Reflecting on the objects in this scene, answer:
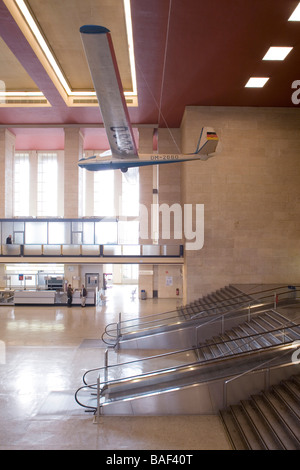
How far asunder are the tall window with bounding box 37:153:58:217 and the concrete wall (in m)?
17.1

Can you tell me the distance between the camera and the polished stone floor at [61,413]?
6684mm

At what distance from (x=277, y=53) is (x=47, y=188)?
22942 millimetres

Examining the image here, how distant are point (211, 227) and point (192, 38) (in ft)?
27.6

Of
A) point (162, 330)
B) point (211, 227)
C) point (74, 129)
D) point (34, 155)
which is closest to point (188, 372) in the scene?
point (162, 330)

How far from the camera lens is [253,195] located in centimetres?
1739

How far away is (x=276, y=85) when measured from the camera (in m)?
15.1

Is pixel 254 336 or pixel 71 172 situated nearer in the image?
pixel 254 336

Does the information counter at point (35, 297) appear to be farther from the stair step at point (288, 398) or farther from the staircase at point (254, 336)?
the stair step at point (288, 398)

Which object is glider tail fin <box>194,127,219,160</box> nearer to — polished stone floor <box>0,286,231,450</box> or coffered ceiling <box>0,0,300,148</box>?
coffered ceiling <box>0,0,300,148</box>

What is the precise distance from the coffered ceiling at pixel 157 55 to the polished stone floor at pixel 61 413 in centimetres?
1068

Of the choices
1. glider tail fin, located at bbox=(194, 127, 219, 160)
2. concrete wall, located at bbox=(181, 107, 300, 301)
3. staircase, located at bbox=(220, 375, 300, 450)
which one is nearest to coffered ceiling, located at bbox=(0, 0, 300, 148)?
concrete wall, located at bbox=(181, 107, 300, 301)

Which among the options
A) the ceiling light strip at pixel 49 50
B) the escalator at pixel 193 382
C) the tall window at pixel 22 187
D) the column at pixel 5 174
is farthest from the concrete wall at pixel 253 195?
the tall window at pixel 22 187
